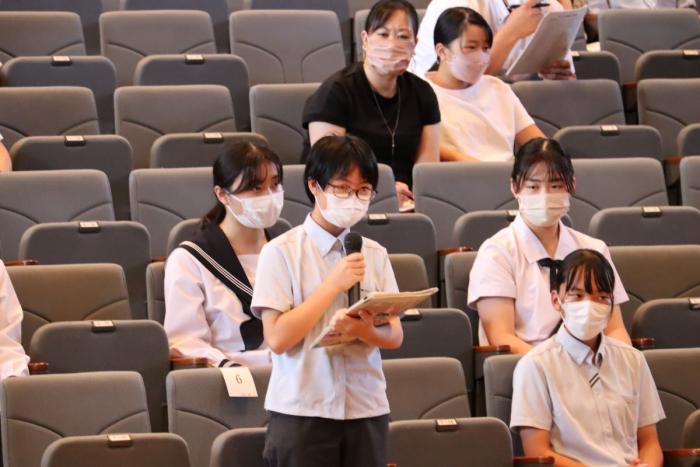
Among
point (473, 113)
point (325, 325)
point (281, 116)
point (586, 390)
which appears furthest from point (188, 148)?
point (325, 325)

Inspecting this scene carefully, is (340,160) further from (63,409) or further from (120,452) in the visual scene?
(63,409)

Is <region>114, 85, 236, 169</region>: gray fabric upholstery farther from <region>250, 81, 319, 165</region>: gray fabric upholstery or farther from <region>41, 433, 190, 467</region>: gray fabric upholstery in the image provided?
<region>41, 433, 190, 467</region>: gray fabric upholstery

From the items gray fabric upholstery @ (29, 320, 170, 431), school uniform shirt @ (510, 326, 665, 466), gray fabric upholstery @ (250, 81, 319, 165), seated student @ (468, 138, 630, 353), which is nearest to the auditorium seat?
gray fabric upholstery @ (250, 81, 319, 165)

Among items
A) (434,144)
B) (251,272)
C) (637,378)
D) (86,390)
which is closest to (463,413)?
(637,378)

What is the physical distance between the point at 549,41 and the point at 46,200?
205 centimetres

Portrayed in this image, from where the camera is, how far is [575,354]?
11.3ft

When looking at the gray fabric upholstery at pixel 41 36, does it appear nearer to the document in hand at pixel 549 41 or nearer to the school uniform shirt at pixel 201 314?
the document in hand at pixel 549 41

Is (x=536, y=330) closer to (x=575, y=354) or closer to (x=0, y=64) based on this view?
(x=575, y=354)

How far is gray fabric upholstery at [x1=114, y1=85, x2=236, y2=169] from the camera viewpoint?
505 cm

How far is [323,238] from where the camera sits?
117 inches

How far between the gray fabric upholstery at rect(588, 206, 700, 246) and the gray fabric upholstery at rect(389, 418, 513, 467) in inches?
52.1

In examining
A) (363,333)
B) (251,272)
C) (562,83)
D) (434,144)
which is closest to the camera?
(363,333)

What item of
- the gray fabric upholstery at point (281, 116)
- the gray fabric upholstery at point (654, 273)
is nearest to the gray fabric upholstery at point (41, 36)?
the gray fabric upholstery at point (281, 116)

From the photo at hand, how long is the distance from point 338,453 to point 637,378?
944 mm
